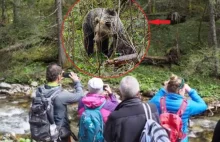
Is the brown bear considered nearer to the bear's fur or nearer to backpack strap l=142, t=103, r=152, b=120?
backpack strap l=142, t=103, r=152, b=120

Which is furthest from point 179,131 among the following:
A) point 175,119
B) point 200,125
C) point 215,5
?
point 215,5

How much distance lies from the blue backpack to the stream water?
3.99m

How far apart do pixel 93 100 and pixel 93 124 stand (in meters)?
0.24

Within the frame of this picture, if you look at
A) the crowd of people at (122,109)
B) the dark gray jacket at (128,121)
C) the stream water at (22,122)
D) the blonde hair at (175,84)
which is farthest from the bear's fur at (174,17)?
the dark gray jacket at (128,121)

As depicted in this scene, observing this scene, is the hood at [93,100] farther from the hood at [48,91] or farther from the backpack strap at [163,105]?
the backpack strap at [163,105]

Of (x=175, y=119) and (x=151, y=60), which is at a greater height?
(x=175, y=119)

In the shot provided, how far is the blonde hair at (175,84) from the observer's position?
3.41 meters

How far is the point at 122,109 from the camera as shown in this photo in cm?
304

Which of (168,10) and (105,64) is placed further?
(168,10)

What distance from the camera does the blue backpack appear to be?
11.4ft

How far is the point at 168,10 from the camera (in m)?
15.8

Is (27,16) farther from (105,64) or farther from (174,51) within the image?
(105,64)

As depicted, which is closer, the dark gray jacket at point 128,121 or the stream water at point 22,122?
the dark gray jacket at point 128,121

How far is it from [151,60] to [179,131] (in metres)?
8.98
